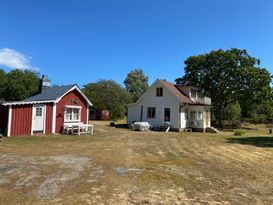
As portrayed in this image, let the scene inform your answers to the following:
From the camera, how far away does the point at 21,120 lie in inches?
662

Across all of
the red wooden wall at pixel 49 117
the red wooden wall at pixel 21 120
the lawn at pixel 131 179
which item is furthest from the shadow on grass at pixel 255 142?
the red wooden wall at pixel 21 120

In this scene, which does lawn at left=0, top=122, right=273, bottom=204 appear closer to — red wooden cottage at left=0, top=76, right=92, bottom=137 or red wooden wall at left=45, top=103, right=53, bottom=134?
red wooden cottage at left=0, top=76, right=92, bottom=137

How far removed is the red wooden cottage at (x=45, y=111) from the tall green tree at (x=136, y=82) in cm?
5537

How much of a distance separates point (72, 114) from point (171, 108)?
11226mm

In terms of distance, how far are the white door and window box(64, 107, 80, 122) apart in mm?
2455

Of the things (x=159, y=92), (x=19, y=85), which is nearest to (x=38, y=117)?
(x=159, y=92)

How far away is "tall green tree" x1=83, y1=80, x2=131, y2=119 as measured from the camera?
48344 millimetres

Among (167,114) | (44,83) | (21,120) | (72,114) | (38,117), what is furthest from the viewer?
(167,114)

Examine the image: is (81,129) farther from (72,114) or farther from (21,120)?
(21,120)

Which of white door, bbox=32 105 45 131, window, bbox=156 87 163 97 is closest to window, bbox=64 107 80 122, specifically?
white door, bbox=32 105 45 131

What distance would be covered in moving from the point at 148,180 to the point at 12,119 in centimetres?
1303

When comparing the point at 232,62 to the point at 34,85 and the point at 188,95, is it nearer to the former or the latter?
the point at 188,95

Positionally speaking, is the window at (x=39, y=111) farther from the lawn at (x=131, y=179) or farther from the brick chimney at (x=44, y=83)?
the lawn at (x=131, y=179)

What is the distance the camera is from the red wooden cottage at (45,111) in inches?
644
